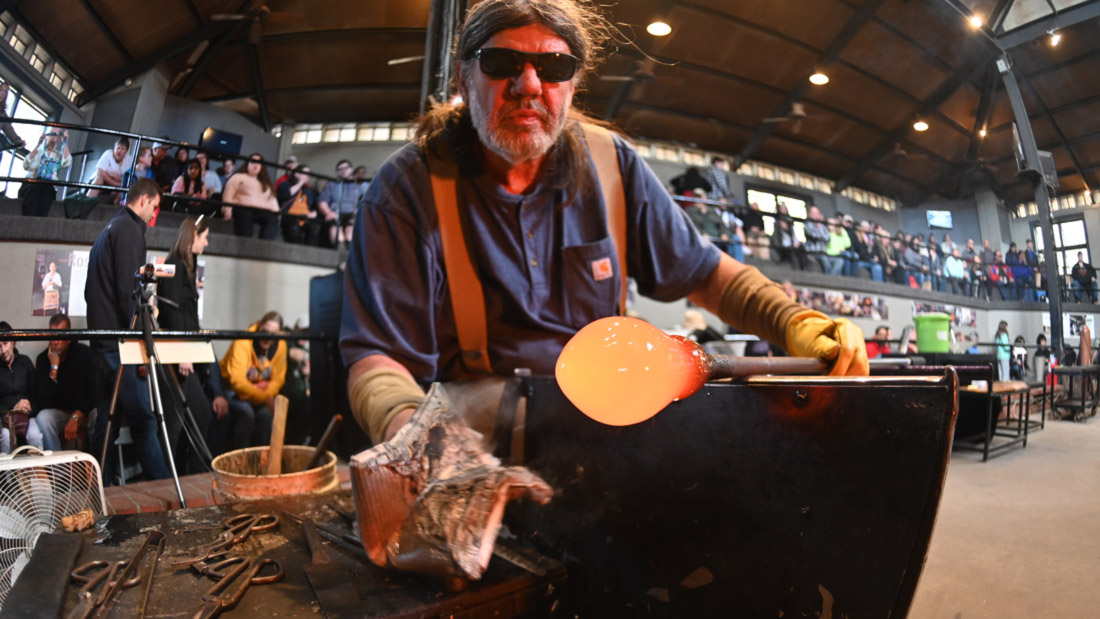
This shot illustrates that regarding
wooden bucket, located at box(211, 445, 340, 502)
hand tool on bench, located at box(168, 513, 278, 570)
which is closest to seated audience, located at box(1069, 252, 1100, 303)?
hand tool on bench, located at box(168, 513, 278, 570)

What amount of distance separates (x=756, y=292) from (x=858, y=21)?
584mm

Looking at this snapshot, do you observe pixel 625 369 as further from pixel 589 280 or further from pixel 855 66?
pixel 855 66

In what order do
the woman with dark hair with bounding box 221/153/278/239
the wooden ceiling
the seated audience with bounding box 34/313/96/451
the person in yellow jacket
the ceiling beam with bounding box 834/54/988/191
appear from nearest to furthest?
the wooden ceiling → the ceiling beam with bounding box 834/54/988/191 → the seated audience with bounding box 34/313/96/451 → the woman with dark hair with bounding box 221/153/278/239 → the person in yellow jacket

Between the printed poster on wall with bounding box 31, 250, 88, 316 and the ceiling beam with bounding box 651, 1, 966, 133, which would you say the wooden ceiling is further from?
the printed poster on wall with bounding box 31, 250, 88, 316

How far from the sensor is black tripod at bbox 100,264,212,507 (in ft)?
3.92

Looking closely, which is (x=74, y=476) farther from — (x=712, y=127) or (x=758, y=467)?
(x=712, y=127)

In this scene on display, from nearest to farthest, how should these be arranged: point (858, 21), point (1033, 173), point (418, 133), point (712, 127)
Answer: point (1033, 173) → point (858, 21) → point (712, 127) → point (418, 133)

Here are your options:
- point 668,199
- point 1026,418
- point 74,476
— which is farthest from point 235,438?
point 1026,418

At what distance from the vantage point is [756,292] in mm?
1321

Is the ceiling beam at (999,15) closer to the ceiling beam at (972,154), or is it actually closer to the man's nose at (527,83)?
the ceiling beam at (972,154)

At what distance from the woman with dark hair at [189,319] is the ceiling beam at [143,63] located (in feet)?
0.94

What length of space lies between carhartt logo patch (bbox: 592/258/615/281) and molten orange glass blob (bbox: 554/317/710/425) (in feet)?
2.36

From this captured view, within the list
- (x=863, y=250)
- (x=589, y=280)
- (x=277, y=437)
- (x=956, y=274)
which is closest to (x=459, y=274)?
(x=589, y=280)

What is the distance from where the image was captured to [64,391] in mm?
1137
